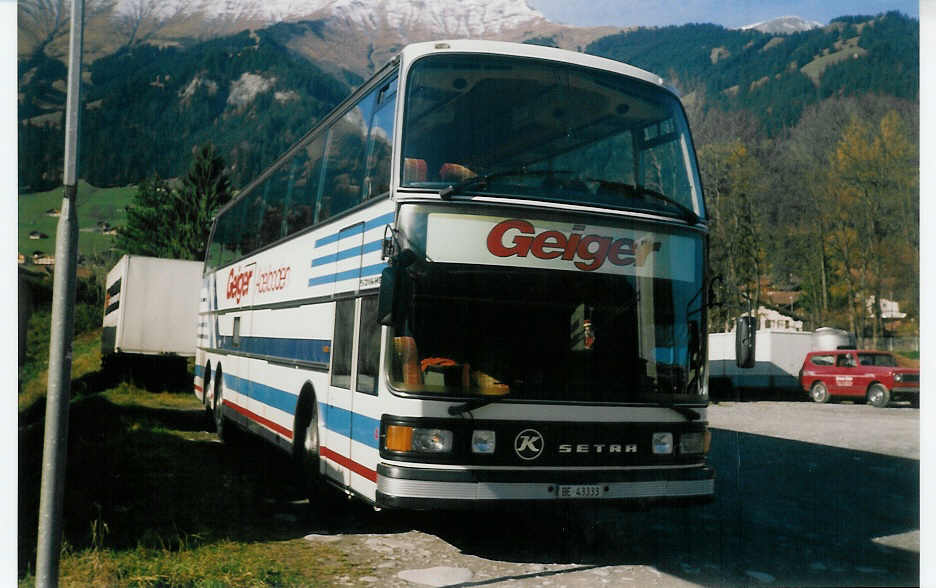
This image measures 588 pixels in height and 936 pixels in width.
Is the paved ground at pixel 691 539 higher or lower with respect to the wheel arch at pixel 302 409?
lower

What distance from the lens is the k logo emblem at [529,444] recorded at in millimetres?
5855

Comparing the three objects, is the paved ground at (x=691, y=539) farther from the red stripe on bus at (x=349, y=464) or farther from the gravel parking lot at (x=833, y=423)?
the red stripe on bus at (x=349, y=464)

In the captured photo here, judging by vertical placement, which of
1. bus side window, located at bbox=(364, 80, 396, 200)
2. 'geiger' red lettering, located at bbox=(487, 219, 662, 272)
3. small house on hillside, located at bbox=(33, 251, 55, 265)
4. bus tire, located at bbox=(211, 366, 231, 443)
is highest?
bus side window, located at bbox=(364, 80, 396, 200)

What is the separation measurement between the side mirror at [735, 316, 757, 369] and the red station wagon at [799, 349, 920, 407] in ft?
6.18

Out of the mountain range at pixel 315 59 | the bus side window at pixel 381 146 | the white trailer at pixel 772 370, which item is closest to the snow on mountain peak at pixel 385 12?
the mountain range at pixel 315 59

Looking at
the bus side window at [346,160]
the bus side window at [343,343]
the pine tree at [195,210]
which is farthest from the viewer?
the pine tree at [195,210]

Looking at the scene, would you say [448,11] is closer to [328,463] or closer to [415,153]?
[415,153]

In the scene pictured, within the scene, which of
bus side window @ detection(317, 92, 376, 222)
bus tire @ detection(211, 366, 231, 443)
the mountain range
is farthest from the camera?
bus tire @ detection(211, 366, 231, 443)

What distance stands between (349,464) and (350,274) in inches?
61.8

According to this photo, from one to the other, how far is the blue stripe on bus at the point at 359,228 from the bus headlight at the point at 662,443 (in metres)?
2.55

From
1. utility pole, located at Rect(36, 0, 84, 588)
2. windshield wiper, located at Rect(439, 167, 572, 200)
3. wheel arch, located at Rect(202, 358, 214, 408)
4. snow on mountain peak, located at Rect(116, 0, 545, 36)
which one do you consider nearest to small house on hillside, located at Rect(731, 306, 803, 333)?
snow on mountain peak, located at Rect(116, 0, 545, 36)

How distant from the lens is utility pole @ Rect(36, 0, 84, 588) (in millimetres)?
5195

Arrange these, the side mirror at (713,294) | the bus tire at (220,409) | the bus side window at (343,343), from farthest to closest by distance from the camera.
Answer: the bus tire at (220,409) < the bus side window at (343,343) < the side mirror at (713,294)

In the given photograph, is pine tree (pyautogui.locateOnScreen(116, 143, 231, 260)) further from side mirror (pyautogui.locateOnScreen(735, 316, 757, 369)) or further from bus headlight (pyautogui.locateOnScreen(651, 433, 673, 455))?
side mirror (pyautogui.locateOnScreen(735, 316, 757, 369))
